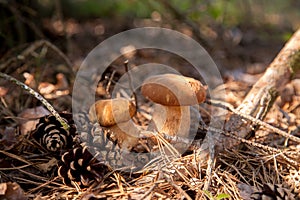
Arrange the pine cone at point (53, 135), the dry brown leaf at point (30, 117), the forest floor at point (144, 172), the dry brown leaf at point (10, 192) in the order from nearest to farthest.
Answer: the dry brown leaf at point (10, 192), the forest floor at point (144, 172), the pine cone at point (53, 135), the dry brown leaf at point (30, 117)

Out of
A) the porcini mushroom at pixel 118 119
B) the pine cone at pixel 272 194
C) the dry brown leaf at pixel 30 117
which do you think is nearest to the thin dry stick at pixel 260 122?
the pine cone at pixel 272 194

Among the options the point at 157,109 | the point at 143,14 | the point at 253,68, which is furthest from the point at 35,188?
the point at 143,14

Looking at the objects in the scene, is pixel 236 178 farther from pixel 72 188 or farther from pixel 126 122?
pixel 72 188

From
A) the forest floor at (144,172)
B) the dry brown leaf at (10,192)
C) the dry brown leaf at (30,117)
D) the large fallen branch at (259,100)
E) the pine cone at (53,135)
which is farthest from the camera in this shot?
the dry brown leaf at (30,117)

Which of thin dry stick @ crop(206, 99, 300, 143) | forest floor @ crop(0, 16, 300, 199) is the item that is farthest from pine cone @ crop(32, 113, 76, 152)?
thin dry stick @ crop(206, 99, 300, 143)

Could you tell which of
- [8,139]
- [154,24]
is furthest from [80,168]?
[154,24]

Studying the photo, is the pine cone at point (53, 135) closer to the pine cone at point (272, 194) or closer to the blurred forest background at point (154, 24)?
the pine cone at point (272, 194)

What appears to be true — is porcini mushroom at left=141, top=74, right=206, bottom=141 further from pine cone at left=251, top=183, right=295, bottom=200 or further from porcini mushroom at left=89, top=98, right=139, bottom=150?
pine cone at left=251, top=183, right=295, bottom=200

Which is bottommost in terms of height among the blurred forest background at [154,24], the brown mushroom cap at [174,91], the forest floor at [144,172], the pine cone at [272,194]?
the pine cone at [272,194]
